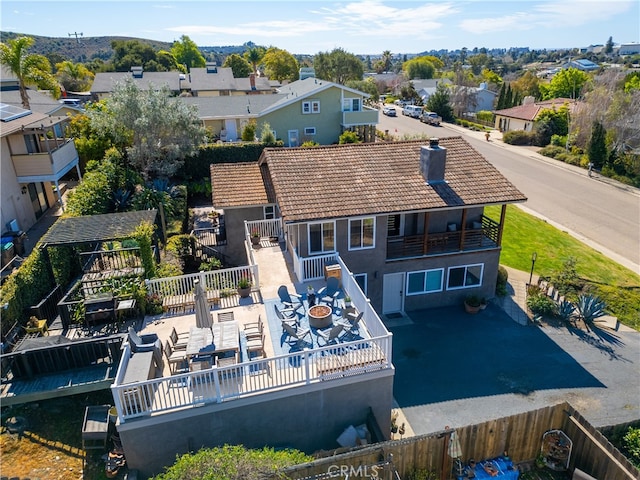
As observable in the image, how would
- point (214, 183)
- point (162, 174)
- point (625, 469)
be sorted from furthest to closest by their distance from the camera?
point (162, 174), point (214, 183), point (625, 469)

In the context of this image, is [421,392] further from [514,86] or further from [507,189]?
[514,86]

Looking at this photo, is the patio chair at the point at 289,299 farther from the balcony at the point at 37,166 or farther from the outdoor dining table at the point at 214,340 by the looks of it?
the balcony at the point at 37,166

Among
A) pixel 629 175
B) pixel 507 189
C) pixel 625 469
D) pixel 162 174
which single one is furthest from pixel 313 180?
pixel 629 175

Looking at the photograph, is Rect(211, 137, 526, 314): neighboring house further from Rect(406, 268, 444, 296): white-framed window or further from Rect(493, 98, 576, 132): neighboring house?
Rect(493, 98, 576, 132): neighboring house

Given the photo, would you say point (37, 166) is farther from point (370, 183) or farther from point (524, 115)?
point (524, 115)

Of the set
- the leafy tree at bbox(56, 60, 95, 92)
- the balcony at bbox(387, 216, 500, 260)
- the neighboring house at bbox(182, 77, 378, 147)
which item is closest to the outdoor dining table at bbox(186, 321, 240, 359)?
the balcony at bbox(387, 216, 500, 260)

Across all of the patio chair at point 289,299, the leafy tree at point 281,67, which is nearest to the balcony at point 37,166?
the patio chair at point 289,299

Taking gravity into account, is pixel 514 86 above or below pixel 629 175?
above
